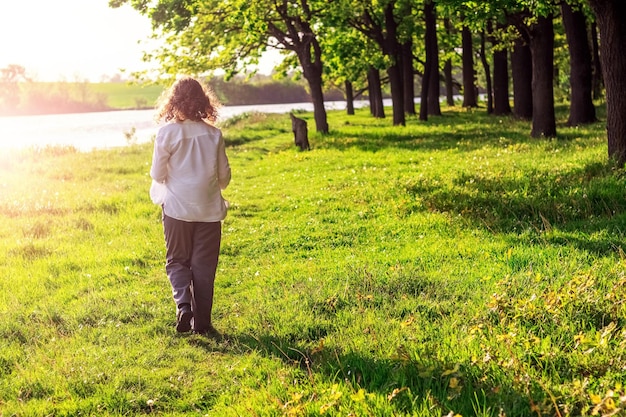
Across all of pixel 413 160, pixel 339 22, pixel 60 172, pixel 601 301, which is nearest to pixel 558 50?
pixel 339 22

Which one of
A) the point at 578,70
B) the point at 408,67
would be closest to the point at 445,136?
the point at 578,70

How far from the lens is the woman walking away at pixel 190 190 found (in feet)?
20.0

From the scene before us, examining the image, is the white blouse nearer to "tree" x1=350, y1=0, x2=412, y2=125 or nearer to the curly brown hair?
the curly brown hair

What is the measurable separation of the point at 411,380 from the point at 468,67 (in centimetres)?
3345

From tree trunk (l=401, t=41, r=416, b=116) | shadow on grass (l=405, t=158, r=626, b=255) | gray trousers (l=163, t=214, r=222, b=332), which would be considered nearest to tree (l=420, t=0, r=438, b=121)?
tree trunk (l=401, t=41, r=416, b=116)

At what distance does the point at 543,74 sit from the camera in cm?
1859

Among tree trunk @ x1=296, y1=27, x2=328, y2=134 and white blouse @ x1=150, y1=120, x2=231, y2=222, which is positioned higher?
tree trunk @ x1=296, y1=27, x2=328, y2=134

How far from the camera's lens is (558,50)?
38531 mm

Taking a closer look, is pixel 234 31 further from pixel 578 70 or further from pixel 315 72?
pixel 578 70

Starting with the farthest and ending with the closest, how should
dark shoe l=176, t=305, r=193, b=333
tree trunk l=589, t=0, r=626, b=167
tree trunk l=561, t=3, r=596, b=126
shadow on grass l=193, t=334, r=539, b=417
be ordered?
1. tree trunk l=561, t=3, r=596, b=126
2. tree trunk l=589, t=0, r=626, b=167
3. dark shoe l=176, t=305, r=193, b=333
4. shadow on grass l=193, t=334, r=539, b=417

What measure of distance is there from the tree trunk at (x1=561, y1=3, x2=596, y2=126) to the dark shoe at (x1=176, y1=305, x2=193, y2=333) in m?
16.4

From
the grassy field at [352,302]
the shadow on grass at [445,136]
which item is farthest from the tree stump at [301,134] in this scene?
the grassy field at [352,302]

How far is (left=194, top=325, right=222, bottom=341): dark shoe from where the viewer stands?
6048mm

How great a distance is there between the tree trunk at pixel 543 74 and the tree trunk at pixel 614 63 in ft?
20.4
